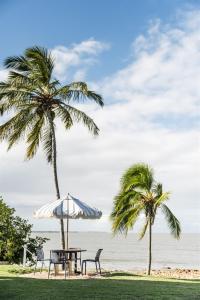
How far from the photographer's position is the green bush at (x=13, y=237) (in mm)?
18688

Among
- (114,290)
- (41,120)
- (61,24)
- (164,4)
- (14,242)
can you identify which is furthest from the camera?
(41,120)

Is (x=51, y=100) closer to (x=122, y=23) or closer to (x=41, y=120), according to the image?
(x=41, y=120)

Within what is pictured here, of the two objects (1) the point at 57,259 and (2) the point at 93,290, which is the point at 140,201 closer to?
(1) the point at 57,259

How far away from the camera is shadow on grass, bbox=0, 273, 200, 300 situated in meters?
10.0

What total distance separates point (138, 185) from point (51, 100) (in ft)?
15.0

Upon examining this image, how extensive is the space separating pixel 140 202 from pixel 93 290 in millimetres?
8158

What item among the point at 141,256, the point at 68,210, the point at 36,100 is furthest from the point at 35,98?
the point at 141,256

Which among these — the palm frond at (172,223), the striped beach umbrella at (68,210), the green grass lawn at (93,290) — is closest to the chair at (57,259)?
the striped beach umbrella at (68,210)

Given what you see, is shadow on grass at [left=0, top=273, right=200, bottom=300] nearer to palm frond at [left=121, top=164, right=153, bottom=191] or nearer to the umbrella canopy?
the umbrella canopy

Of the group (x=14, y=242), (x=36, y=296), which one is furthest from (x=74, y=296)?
(x=14, y=242)

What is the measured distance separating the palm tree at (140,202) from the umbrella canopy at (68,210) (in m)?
3.96

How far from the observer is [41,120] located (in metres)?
20.0

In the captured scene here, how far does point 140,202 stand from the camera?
18.9 metres

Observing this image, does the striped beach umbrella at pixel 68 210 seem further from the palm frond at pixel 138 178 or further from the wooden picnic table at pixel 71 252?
the palm frond at pixel 138 178
